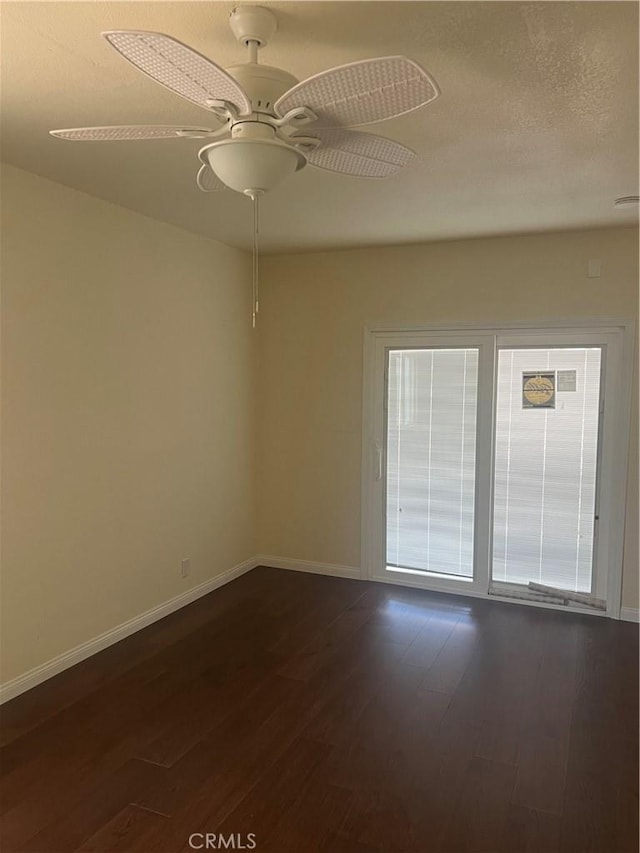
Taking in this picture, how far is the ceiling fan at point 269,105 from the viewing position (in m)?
1.25

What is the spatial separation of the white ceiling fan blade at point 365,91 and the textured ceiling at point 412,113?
320mm

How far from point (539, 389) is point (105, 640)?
3.33m

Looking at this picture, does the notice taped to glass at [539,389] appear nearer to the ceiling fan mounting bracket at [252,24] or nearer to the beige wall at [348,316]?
the beige wall at [348,316]

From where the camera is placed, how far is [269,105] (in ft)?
5.37

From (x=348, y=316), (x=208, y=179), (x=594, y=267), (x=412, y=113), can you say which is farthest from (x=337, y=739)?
(x=594, y=267)

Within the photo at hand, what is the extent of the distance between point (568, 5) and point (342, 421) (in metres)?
3.41

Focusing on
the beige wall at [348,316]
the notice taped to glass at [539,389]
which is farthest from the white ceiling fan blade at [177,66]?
the notice taped to glass at [539,389]

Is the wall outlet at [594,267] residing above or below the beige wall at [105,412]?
above

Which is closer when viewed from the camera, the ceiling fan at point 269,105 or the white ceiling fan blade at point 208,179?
the ceiling fan at point 269,105

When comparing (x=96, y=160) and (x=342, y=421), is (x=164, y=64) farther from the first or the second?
(x=342, y=421)

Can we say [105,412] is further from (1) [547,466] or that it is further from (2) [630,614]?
(2) [630,614]

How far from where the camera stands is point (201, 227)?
13.0 feet
